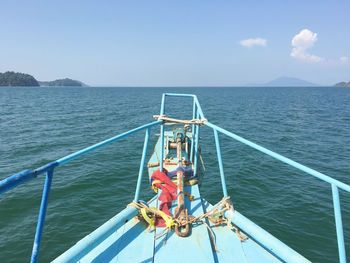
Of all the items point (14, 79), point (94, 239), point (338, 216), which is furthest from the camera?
point (14, 79)

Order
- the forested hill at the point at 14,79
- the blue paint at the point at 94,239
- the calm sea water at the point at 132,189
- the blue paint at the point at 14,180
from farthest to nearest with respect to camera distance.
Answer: the forested hill at the point at 14,79 < the calm sea water at the point at 132,189 < the blue paint at the point at 94,239 < the blue paint at the point at 14,180

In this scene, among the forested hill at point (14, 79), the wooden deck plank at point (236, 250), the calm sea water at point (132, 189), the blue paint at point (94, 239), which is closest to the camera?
the blue paint at point (94, 239)

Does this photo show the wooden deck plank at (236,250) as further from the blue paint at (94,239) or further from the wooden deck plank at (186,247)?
the blue paint at (94,239)

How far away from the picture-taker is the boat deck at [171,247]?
273cm

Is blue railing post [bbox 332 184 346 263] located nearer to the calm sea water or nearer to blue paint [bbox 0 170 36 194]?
blue paint [bbox 0 170 36 194]

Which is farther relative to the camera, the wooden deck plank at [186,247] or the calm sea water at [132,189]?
the calm sea water at [132,189]

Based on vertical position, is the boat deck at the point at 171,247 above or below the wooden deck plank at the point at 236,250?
above

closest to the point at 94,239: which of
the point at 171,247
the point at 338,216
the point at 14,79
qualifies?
the point at 171,247

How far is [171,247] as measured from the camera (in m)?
2.87

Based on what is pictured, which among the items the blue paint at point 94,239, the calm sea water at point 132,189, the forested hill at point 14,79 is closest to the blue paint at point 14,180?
the blue paint at point 94,239

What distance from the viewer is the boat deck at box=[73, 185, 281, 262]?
2729mm

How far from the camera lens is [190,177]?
16.1ft

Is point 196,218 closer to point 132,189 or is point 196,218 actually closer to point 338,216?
point 338,216

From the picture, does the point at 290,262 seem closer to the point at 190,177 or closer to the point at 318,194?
the point at 190,177
